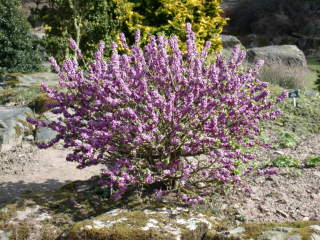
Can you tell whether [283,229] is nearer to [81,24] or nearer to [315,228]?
[315,228]

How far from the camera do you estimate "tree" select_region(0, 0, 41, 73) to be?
1574 cm

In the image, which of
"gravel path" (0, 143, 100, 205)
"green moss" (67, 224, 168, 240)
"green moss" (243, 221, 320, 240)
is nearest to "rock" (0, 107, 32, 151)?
"gravel path" (0, 143, 100, 205)

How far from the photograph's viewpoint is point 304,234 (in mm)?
3006

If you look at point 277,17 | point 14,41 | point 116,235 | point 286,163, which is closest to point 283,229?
point 116,235

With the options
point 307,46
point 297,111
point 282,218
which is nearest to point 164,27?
point 297,111

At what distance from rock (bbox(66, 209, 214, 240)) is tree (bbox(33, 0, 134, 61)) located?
10.9 m

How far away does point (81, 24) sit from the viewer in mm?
15523

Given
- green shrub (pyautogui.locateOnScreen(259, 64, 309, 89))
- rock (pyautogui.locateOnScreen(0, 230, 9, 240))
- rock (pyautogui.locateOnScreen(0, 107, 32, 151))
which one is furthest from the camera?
green shrub (pyautogui.locateOnScreen(259, 64, 309, 89))

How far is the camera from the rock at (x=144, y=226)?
12.2ft

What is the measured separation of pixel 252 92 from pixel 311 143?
3383 mm

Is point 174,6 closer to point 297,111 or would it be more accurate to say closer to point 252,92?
point 297,111

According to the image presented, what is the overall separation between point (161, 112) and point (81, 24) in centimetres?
1225

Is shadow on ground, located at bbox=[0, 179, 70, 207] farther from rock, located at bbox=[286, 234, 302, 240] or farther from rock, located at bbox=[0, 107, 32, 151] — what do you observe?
rock, located at bbox=[286, 234, 302, 240]

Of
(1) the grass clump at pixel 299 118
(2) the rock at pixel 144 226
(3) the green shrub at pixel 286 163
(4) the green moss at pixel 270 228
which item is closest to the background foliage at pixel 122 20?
(1) the grass clump at pixel 299 118
